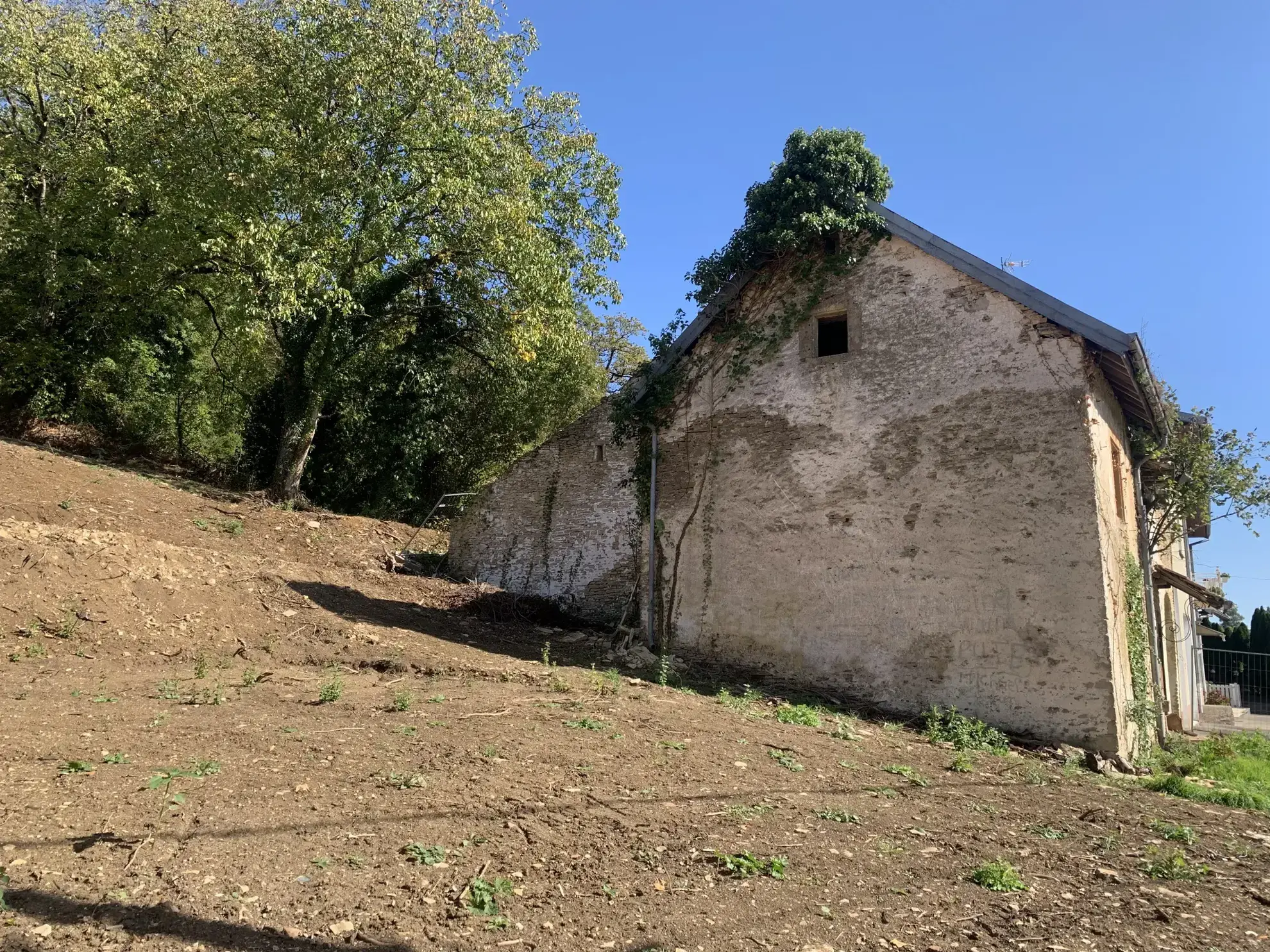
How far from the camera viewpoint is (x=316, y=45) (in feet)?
46.9

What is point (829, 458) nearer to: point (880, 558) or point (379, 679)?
point (880, 558)

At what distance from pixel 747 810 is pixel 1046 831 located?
2371 mm

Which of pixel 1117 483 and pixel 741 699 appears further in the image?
pixel 1117 483

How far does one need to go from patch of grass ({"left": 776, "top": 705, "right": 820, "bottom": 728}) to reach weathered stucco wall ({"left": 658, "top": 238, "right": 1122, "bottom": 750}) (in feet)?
5.02

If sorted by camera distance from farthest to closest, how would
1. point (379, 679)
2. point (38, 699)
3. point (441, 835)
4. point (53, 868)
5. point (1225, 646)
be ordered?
point (1225, 646)
point (379, 679)
point (38, 699)
point (441, 835)
point (53, 868)

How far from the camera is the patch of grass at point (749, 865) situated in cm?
438

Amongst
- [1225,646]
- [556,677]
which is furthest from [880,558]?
[1225,646]

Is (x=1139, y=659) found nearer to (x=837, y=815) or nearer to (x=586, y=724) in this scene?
(x=837, y=815)

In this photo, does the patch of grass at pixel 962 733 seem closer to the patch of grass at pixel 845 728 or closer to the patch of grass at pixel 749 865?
the patch of grass at pixel 845 728

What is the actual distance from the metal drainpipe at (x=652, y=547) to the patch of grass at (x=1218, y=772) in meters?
6.66

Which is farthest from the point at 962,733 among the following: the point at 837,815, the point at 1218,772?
the point at 837,815

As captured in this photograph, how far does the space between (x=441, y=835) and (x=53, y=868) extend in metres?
1.85

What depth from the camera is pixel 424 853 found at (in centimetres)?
416

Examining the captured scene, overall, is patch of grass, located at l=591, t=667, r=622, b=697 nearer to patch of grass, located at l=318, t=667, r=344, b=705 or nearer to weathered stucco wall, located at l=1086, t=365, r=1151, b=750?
patch of grass, located at l=318, t=667, r=344, b=705
